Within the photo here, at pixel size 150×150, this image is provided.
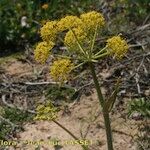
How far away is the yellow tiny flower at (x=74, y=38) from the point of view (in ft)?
9.91

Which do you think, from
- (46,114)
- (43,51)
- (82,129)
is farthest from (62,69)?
(82,129)

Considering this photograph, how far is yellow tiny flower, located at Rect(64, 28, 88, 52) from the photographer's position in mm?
3021

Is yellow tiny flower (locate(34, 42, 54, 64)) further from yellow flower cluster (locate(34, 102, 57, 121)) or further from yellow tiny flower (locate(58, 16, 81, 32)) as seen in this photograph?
yellow flower cluster (locate(34, 102, 57, 121))

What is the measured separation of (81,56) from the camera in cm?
302

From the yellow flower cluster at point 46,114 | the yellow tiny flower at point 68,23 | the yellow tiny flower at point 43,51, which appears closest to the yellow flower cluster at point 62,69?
the yellow tiny flower at point 43,51

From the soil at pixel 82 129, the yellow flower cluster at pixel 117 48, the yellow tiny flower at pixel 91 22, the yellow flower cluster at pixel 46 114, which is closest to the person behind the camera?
the yellow flower cluster at pixel 117 48

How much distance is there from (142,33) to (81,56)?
3.03m

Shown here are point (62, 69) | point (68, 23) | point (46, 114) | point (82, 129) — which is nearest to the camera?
point (62, 69)

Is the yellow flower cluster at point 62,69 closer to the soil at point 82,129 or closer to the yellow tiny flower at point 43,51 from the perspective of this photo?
the yellow tiny flower at point 43,51

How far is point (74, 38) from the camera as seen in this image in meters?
3.02

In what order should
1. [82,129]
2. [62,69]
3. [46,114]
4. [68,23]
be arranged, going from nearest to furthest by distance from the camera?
[62,69] < [68,23] < [46,114] < [82,129]

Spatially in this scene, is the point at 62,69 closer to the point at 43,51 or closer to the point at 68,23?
the point at 43,51

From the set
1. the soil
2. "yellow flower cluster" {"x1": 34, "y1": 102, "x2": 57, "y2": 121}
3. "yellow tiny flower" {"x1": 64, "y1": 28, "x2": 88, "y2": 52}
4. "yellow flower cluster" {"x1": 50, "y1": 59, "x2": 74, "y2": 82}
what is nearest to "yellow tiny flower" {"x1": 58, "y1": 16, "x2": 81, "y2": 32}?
"yellow tiny flower" {"x1": 64, "y1": 28, "x2": 88, "y2": 52}

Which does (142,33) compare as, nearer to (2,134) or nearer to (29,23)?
(29,23)
